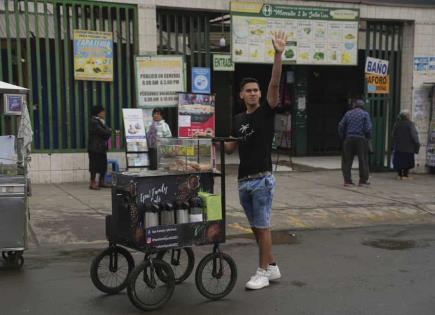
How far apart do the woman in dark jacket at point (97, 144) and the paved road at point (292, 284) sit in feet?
12.9

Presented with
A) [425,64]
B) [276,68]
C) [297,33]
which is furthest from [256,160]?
[425,64]

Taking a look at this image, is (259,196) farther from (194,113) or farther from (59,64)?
(59,64)

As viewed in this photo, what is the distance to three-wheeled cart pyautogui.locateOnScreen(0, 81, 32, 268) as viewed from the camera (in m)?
5.76

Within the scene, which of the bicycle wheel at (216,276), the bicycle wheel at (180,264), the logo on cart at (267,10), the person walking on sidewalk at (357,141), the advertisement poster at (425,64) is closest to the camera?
the bicycle wheel at (216,276)

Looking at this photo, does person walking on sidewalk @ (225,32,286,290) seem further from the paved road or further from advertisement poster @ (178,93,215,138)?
advertisement poster @ (178,93,215,138)

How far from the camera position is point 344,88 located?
18.3 metres

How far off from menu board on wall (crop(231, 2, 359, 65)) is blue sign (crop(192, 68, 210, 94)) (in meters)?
0.72

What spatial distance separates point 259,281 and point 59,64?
7.63m

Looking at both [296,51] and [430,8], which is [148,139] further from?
[430,8]

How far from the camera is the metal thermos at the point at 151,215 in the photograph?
4.66m

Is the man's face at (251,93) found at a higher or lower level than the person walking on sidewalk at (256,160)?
higher

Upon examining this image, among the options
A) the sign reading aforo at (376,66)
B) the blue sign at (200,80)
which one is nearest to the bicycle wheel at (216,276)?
the blue sign at (200,80)

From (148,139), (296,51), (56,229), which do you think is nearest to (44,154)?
A: (148,139)

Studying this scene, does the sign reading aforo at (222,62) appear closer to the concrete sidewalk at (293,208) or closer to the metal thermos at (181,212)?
the concrete sidewalk at (293,208)
